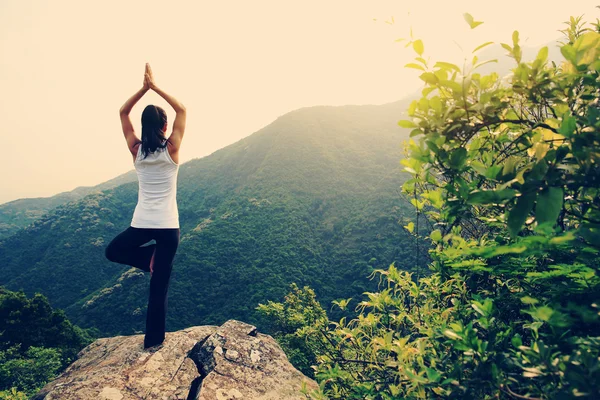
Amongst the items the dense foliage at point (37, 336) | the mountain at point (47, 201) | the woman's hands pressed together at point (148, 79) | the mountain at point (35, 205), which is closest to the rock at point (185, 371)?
the woman's hands pressed together at point (148, 79)

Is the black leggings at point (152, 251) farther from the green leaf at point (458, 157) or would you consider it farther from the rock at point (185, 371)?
the green leaf at point (458, 157)

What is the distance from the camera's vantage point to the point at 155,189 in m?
2.93

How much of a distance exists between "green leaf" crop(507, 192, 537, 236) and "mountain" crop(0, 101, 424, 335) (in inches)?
783

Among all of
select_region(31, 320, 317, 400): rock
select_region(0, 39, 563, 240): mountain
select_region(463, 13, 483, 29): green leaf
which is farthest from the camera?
select_region(0, 39, 563, 240): mountain

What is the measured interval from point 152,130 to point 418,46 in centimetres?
241

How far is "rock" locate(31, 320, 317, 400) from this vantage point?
9.09 feet

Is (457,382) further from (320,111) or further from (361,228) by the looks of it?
(320,111)

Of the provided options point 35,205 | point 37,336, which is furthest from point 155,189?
point 35,205

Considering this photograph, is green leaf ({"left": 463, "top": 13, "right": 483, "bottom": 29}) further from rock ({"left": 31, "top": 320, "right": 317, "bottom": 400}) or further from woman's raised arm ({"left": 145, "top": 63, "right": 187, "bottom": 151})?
rock ({"left": 31, "top": 320, "right": 317, "bottom": 400})

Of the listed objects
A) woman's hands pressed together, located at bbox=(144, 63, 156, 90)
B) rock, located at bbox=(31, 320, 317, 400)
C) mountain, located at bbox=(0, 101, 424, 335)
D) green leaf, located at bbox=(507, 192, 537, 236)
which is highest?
woman's hands pressed together, located at bbox=(144, 63, 156, 90)

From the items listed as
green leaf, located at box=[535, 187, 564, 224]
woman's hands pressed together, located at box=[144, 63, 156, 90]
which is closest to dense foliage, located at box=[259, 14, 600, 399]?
green leaf, located at box=[535, 187, 564, 224]

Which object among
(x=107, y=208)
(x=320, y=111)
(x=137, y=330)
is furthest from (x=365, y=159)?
(x=107, y=208)

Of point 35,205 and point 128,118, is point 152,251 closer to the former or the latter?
point 128,118

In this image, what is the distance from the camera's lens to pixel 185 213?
41.1 m
